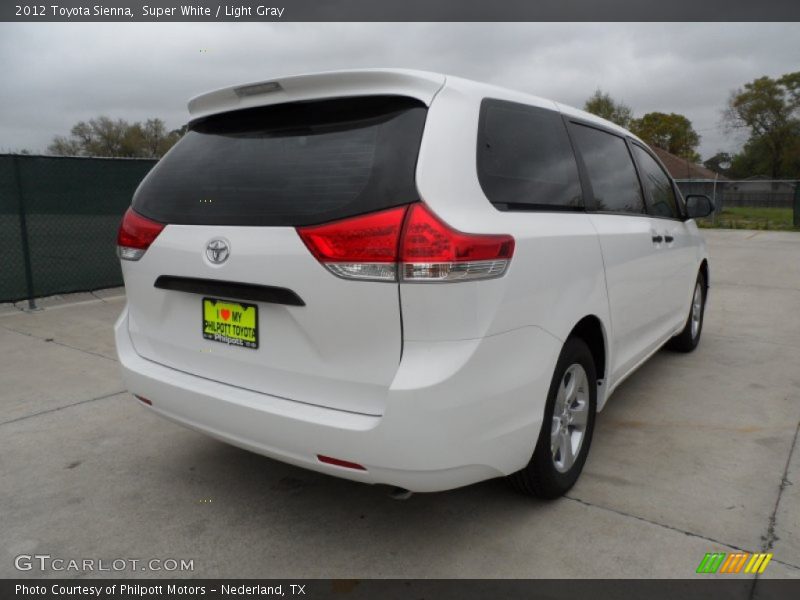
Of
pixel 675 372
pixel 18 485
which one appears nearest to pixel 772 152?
pixel 675 372

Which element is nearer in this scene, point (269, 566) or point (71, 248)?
point (269, 566)

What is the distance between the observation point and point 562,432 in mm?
2891

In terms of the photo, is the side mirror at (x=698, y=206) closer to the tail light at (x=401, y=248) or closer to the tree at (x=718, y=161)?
the tail light at (x=401, y=248)

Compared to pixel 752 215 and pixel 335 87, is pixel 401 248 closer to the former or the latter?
pixel 335 87

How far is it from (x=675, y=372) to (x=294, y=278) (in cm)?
379

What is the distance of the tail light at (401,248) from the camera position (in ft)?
6.81

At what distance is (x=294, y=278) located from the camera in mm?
2219

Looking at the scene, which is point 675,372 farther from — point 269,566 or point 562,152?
point 269,566

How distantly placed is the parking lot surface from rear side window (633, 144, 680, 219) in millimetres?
1282

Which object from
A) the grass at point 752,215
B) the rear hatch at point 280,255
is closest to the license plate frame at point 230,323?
the rear hatch at point 280,255

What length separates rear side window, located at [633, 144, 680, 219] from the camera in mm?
4141

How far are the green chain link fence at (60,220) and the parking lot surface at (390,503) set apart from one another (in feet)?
9.75

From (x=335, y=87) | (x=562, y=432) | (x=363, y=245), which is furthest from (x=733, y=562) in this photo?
(x=335, y=87)

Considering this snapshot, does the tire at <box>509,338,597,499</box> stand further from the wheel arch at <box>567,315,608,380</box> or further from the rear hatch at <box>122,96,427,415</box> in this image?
the rear hatch at <box>122,96,427,415</box>
